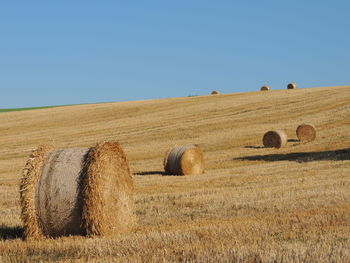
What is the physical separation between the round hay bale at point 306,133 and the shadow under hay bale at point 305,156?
4228mm

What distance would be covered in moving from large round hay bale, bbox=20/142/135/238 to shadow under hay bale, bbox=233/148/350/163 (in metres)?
13.9

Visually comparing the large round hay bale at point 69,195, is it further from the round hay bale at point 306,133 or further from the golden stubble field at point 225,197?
the round hay bale at point 306,133

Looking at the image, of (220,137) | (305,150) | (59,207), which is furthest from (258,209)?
(220,137)

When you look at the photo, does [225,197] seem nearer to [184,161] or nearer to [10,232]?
[10,232]

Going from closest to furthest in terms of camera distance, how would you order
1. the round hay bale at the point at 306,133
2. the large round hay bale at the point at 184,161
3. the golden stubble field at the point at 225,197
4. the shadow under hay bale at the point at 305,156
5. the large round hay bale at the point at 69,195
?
the golden stubble field at the point at 225,197, the large round hay bale at the point at 69,195, the large round hay bale at the point at 184,161, the shadow under hay bale at the point at 305,156, the round hay bale at the point at 306,133

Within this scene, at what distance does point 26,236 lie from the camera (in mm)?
8180

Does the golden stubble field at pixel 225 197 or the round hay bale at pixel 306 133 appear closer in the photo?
the golden stubble field at pixel 225 197

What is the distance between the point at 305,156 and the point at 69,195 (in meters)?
16.3

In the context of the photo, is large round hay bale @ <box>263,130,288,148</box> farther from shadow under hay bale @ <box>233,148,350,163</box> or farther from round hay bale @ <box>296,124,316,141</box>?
shadow under hay bale @ <box>233,148,350,163</box>

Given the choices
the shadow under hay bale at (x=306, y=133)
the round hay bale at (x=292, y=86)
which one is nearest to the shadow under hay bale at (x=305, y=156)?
the shadow under hay bale at (x=306, y=133)

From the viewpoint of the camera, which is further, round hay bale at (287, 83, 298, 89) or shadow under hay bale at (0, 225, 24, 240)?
round hay bale at (287, 83, 298, 89)

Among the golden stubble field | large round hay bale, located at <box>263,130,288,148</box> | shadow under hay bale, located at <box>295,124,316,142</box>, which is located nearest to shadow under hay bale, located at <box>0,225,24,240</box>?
the golden stubble field

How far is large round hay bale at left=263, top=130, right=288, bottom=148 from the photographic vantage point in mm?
26484

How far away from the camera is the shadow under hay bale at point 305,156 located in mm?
21203
